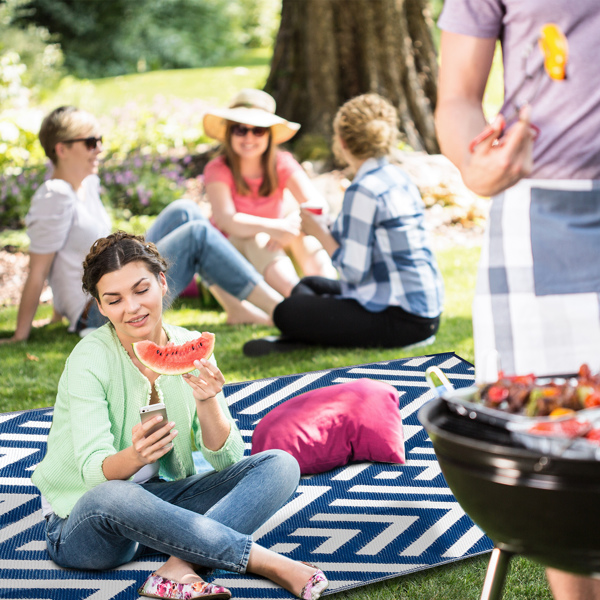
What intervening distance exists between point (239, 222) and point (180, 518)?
145 inches

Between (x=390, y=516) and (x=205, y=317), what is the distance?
138 inches

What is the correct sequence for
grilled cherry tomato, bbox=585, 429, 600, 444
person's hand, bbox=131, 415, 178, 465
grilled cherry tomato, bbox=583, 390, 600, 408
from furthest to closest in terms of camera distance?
1. person's hand, bbox=131, 415, 178, 465
2. grilled cherry tomato, bbox=583, 390, 600, 408
3. grilled cherry tomato, bbox=585, 429, 600, 444

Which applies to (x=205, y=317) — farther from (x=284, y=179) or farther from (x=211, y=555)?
(x=211, y=555)

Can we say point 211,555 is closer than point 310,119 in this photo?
Yes

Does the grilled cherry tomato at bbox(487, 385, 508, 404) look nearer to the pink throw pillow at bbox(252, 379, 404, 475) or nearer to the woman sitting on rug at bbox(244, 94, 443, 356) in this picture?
the pink throw pillow at bbox(252, 379, 404, 475)

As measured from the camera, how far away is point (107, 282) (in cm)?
294

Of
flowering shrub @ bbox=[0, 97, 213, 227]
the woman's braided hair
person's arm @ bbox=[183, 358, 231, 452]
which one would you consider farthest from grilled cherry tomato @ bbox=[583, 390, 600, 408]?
flowering shrub @ bbox=[0, 97, 213, 227]

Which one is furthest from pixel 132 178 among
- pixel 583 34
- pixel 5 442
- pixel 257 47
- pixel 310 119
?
pixel 257 47

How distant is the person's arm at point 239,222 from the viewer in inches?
237

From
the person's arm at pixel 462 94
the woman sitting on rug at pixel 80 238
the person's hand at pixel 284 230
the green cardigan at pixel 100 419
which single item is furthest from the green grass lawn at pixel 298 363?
the person's arm at pixel 462 94

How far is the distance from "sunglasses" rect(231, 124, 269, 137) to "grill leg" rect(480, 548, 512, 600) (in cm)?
469

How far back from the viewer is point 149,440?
2.55m

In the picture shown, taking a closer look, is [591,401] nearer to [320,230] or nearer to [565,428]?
[565,428]

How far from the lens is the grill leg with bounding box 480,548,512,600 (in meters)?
1.82
